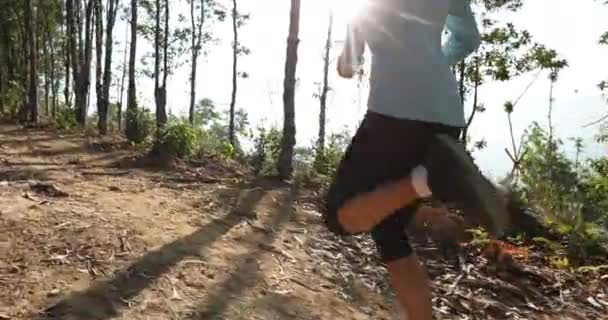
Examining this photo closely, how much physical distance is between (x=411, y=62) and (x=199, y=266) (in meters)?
1.78

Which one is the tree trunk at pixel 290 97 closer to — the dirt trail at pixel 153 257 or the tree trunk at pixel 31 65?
the dirt trail at pixel 153 257

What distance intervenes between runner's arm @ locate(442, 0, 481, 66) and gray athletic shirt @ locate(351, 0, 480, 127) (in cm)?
2

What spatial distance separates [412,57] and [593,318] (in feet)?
8.87

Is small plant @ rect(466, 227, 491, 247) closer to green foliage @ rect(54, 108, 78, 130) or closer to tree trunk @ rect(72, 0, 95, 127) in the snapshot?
green foliage @ rect(54, 108, 78, 130)

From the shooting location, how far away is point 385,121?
1717 millimetres

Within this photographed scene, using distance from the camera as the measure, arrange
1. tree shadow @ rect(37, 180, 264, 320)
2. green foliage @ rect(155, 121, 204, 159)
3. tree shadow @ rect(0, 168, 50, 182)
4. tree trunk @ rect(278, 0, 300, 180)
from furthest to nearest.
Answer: green foliage @ rect(155, 121, 204, 159), tree trunk @ rect(278, 0, 300, 180), tree shadow @ rect(0, 168, 50, 182), tree shadow @ rect(37, 180, 264, 320)

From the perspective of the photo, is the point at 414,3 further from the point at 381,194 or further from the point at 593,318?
the point at 593,318

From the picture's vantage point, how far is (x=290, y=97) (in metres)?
7.20

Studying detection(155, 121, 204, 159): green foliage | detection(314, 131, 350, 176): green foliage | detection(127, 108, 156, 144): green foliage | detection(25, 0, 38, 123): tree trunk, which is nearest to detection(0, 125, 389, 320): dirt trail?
detection(155, 121, 204, 159): green foliage

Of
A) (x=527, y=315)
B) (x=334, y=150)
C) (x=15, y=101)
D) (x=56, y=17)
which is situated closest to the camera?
(x=527, y=315)

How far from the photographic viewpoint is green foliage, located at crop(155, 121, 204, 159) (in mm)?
7391

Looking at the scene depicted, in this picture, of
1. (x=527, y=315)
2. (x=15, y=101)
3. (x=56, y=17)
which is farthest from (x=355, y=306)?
(x=56, y=17)

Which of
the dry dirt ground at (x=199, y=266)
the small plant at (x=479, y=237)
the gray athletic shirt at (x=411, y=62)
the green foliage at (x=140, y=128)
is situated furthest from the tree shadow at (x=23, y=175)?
the green foliage at (x=140, y=128)

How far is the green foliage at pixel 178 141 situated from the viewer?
24.2 feet
